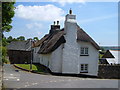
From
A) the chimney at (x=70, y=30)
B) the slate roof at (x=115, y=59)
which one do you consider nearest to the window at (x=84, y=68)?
the chimney at (x=70, y=30)

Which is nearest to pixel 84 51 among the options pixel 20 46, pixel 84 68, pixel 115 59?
pixel 84 68

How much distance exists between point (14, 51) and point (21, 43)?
6.26 meters

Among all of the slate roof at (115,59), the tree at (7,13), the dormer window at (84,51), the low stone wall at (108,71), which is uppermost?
the tree at (7,13)

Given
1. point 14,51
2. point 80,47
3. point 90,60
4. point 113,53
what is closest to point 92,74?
point 90,60

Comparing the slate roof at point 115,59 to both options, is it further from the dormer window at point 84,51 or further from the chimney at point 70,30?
the chimney at point 70,30

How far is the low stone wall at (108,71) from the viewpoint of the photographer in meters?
30.7

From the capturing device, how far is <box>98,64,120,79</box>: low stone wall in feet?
101

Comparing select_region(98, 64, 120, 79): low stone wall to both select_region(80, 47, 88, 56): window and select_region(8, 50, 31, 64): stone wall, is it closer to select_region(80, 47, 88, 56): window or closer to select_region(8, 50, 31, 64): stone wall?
select_region(80, 47, 88, 56): window

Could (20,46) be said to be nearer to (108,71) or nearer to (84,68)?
(84,68)

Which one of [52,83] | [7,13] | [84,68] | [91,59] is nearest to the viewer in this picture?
[7,13]

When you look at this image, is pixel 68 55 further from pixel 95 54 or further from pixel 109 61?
pixel 109 61

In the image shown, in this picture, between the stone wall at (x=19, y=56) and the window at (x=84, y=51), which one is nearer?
the window at (x=84, y=51)

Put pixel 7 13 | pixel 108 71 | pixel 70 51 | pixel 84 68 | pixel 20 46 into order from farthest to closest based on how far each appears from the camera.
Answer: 1. pixel 20 46
2. pixel 108 71
3. pixel 84 68
4. pixel 70 51
5. pixel 7 13

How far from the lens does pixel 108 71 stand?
31062mm
